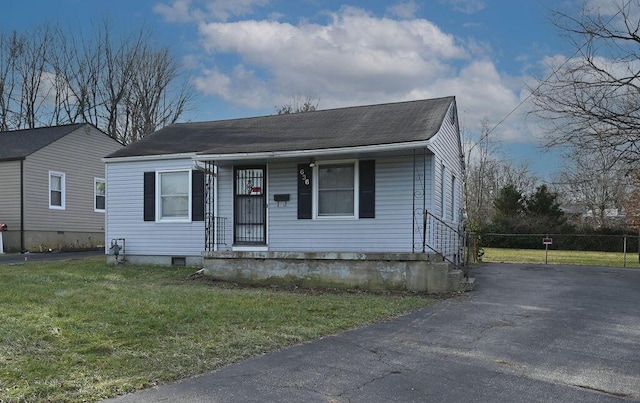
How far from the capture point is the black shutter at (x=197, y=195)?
13211 millimetres

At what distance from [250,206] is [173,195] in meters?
2.50

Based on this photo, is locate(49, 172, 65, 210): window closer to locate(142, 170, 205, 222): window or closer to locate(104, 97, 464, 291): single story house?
locate(104, 97, 464, 291): single story house

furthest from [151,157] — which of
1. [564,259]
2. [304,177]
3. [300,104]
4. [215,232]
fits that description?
[300,104]

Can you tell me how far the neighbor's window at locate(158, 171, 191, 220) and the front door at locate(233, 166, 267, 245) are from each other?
1.66 m

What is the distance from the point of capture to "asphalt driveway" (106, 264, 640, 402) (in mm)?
4160

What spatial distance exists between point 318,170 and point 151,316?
5722 millimetres

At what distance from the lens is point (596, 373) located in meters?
4.89

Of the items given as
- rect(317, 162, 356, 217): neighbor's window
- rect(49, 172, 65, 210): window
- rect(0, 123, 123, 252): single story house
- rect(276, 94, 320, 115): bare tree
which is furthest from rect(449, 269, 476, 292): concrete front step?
rect(276, 94, 320, 115): bare tree

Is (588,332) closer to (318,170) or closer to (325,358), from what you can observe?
(325,358)

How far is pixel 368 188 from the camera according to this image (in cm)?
1113

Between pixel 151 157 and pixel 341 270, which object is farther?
pixel 151 157

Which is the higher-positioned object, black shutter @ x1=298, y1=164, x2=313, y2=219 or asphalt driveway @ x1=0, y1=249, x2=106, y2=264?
black shutter @ x1=298, y1=164, x2=313, y2=219

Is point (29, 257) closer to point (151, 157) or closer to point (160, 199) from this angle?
point (160, 199)

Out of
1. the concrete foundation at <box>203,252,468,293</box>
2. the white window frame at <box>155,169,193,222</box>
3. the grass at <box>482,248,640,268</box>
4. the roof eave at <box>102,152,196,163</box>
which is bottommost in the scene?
the grass at <box>482,248,640,268</box>
